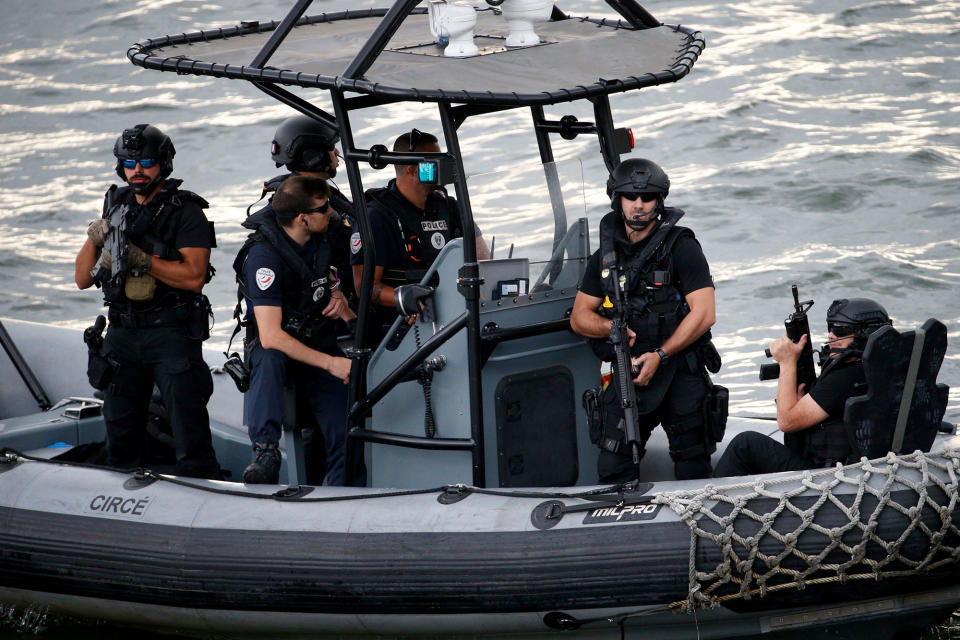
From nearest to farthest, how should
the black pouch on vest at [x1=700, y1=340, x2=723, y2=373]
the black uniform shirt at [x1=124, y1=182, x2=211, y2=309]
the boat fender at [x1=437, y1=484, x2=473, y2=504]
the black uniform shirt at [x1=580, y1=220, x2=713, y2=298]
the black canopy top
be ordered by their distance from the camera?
the black canopy top → the boat fender at [x1=437, y1=484, x2=473, y2=504] → the black uniform shirt at [x1=580, y1=220, x2=713, y2=298] → the black pouch on vest at [x1=700, y1=340, x2=723, y2=373] → the black uniform shirt at [x1=124, y1=182, x2=211, y2=309]

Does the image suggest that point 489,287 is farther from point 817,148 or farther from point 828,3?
point 828,3

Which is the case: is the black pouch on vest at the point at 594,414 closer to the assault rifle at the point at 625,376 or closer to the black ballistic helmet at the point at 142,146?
the assault rifle at the point at 625,376

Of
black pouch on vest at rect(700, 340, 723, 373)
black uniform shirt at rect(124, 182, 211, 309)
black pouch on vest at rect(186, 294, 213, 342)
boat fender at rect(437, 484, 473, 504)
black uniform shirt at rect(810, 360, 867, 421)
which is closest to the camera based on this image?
black uniform shirt at rect(810, 360, 867, 421)

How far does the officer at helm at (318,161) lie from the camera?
4.66 meters

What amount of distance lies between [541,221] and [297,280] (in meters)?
0.89

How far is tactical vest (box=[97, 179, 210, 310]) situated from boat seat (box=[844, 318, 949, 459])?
7.85 feet

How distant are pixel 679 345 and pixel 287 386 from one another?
1461mm

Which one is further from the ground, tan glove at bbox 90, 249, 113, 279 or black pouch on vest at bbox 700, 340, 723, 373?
tan glove at bbox 90, 249, 113, 279

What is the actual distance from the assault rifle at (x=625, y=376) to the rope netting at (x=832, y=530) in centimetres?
41

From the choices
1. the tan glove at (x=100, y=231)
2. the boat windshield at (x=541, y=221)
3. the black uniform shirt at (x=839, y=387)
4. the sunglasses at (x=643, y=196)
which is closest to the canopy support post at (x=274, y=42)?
the boat windshield at (x=541, y=221)

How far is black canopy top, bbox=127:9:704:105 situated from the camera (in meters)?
3.81

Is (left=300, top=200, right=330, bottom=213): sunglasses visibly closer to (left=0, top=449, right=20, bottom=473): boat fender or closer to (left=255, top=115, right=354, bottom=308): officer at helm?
(left=255, top=115, right=354, bottom=308): officer at helm

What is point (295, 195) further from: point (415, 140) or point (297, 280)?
point (415, 140)

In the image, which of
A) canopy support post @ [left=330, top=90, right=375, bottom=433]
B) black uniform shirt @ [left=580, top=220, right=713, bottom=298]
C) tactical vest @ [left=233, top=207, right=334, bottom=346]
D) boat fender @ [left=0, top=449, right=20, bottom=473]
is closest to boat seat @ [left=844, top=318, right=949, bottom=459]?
black uniform shirt @ [left=580, top=220, right=713, bottom=298]
